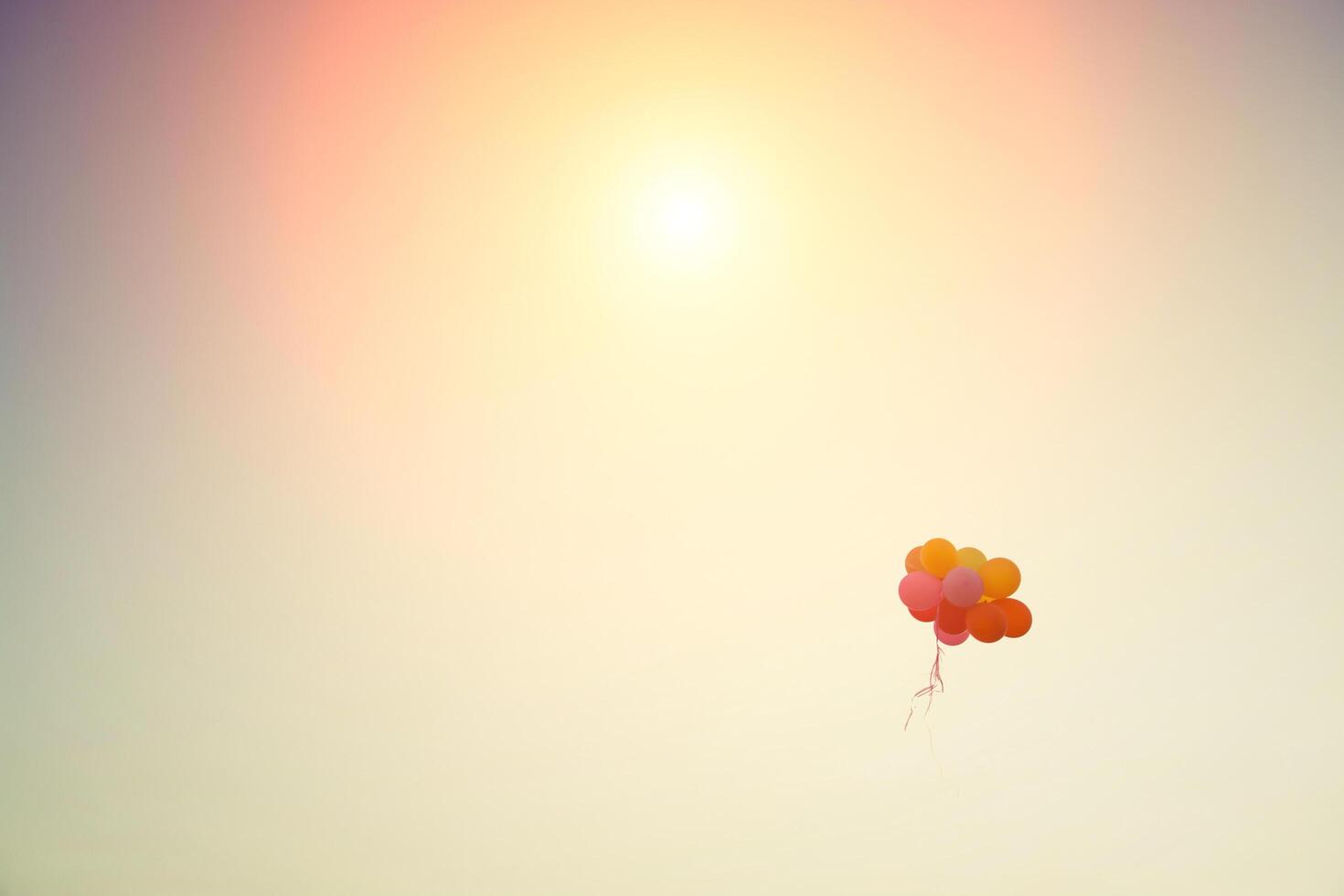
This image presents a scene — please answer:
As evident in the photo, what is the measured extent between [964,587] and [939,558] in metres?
0.15

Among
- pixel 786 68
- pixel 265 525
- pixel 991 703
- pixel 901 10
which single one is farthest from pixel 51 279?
pixel 991 703

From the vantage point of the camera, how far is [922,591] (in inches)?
111

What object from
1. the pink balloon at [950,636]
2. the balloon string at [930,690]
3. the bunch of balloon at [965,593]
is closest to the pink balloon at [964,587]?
the bunch of balloon at [965,593]

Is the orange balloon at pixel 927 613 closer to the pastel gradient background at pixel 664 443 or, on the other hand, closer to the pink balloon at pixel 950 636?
the pink balloon at pixel 950 636

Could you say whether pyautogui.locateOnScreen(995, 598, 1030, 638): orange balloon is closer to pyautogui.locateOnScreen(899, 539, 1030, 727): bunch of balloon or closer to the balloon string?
pyautogui.locateOnScreen(899, 539, 1030, 727): bunch of balloon

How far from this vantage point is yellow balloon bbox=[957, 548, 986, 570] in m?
2.84

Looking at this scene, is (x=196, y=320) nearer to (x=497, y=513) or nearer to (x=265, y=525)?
(x=265, y=525)

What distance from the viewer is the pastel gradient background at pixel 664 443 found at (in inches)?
136

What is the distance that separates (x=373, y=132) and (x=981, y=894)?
12.1ft

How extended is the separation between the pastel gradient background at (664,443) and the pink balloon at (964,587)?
2.90 feet

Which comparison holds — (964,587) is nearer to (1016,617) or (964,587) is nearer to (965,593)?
(965,593)

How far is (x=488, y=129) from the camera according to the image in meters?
3.73

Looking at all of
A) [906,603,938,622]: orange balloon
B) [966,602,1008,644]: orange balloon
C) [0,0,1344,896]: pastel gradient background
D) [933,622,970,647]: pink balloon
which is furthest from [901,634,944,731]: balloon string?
[966,602,1008,644]: orange balloon

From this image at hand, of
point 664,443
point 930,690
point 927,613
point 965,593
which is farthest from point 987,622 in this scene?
point 664,443
